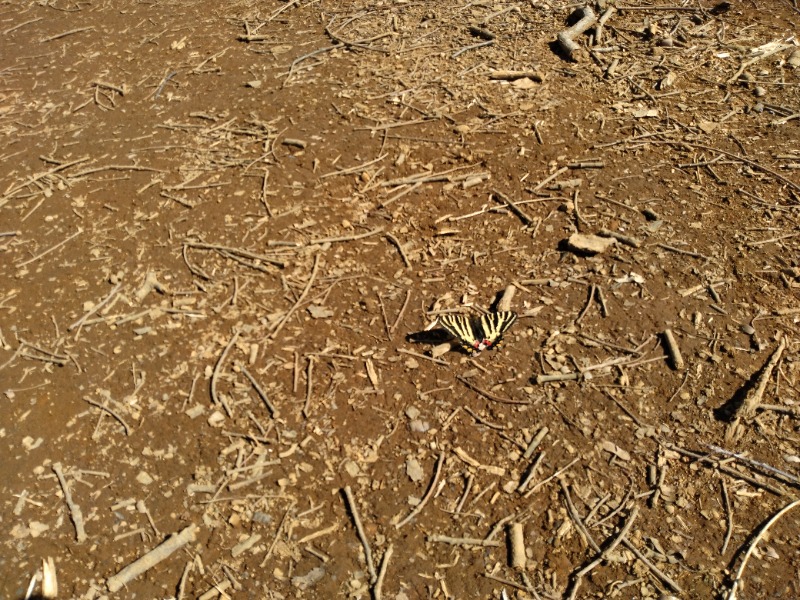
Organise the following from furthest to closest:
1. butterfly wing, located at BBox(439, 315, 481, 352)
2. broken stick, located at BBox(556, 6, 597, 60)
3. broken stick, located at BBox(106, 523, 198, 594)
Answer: broken stick, located at BBox(556, 6, 597, 60)
butterfly wing, located at BBox(439, 315, 481, 352)
broken stick, located at BBox(106, 523, 198, 594)

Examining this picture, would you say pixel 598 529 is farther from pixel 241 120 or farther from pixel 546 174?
pixel 241 120

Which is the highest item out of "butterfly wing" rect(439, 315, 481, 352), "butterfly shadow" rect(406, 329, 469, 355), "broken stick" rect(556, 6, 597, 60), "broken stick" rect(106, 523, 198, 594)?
"broken stick" rect(556, 6, 597, 60)

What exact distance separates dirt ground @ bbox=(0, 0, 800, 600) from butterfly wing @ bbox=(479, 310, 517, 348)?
0.44 ft

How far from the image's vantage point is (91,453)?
300 centimetres

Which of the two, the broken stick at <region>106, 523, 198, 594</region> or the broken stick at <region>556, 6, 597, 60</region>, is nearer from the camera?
the broken stick at <region>106, 523, 198, 594</region>

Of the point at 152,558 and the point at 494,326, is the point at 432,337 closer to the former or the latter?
the point at 494,326

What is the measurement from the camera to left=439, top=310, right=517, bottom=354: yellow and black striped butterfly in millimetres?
3100

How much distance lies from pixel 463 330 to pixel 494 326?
15 cm

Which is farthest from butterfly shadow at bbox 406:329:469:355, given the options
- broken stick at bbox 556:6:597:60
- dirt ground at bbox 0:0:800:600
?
broken stick at bbox 556:6:597:60

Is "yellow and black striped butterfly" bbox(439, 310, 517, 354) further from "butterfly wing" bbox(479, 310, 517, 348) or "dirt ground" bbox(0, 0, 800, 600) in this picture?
"dirt ground" bbox(0, 0, 800, 600)

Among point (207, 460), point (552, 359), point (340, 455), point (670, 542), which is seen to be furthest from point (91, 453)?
point (670, 542)

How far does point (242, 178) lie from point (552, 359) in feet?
7.55

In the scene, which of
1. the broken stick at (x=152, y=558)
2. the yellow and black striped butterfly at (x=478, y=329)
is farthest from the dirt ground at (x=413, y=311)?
the yellow and black striped butterfly at (x=478, y=329)

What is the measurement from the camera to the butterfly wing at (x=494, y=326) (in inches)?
122
